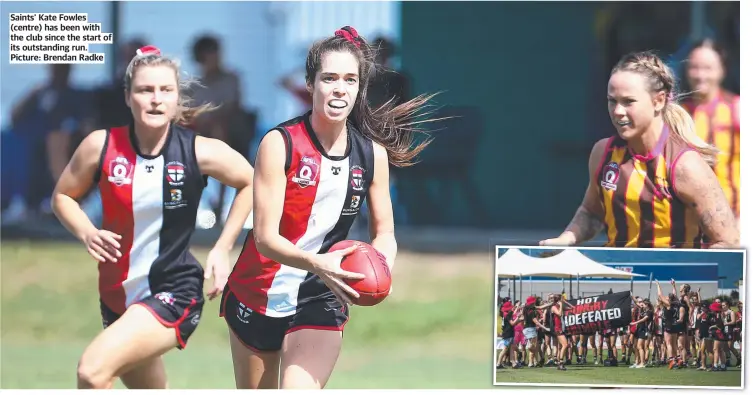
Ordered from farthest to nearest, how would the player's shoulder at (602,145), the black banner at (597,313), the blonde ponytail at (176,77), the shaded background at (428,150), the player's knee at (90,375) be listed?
the shaded background at (428,150)
the player's shoulder at (602,145)
the black banner at (597,313)
the blonde ponytail at (176,77)
the player's knee at (90,375)

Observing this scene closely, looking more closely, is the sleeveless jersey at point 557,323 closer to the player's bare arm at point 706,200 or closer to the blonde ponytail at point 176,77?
the player's bare arm at point 706,200

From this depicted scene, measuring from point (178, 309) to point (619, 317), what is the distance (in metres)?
2.30

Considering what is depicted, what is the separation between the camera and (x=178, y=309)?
563cm

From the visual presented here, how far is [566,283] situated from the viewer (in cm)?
598

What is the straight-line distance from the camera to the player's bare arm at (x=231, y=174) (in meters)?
5.76

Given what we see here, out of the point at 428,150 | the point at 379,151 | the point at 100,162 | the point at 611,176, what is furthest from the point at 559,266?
the point at 428,150

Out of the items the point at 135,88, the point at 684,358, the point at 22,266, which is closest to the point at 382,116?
the point at 135,88

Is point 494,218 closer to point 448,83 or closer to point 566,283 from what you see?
point 448,83

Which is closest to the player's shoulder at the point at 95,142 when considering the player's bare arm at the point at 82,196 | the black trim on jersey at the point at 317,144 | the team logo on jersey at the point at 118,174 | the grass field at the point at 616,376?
the player's bare arm at the point at 82,196

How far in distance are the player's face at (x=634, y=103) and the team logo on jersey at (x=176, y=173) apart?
2307 mm

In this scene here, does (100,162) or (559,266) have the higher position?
(100,162)

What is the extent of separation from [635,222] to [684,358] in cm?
79

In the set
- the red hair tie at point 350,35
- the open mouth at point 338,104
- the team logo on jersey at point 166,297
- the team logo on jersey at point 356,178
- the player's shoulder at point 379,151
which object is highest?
the red hair tie at point 350,35

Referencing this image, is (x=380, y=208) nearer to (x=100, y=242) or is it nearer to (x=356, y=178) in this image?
(x=356, y=178)
